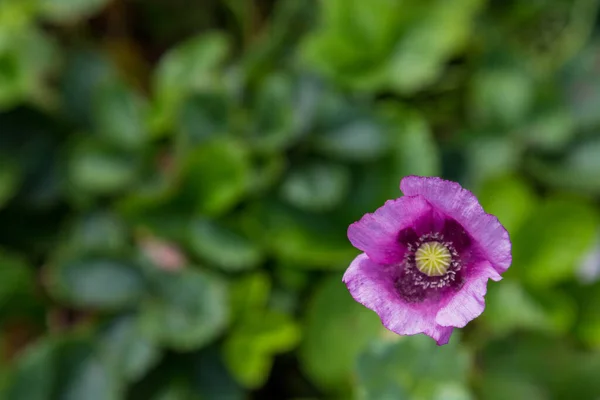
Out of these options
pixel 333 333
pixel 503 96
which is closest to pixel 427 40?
pixel 503 96

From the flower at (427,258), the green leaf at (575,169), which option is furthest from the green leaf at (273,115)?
the flower at (427,258)

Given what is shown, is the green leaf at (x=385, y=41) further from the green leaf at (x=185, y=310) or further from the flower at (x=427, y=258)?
the flower at (x=427, y=258)

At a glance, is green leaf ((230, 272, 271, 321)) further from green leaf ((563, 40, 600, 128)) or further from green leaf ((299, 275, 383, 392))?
green leaf ((563, 40, 600, 128))

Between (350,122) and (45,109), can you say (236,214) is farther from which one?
(45,109)

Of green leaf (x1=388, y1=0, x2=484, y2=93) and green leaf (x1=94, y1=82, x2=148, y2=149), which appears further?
green leaf (x1=94, y1=82, x2=148, y2=149)

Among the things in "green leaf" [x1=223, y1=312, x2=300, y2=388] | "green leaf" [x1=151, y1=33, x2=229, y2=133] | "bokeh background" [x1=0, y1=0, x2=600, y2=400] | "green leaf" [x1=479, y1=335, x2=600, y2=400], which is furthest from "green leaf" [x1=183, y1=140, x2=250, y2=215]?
"green leaf" [x1=479, y1=335, x2=600, y2=400]

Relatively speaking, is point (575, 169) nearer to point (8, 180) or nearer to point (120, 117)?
point (120, 117)

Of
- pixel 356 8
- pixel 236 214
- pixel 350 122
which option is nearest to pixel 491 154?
pixel 350 122
